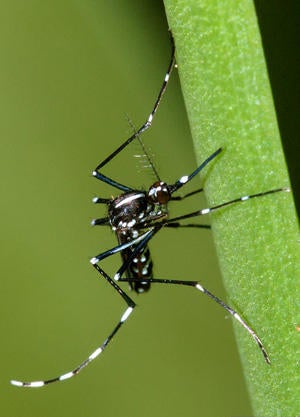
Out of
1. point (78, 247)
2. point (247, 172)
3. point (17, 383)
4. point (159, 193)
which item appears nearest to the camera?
point (247, 172)

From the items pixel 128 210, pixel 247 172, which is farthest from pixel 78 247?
pixel 247 172

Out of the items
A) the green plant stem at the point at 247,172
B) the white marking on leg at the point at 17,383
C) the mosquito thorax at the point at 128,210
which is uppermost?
the green plant stem at the point at 247,172

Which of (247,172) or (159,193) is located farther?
(159,193)

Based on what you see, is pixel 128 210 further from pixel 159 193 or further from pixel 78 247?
pixel 78 247

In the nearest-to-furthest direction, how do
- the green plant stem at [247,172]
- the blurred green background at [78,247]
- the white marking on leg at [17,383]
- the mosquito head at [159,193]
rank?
the green plant stem at [247,172] → the mosquito head at [159,193] → the white marking on leg at [17,383] → the blurred green background at [78,247]

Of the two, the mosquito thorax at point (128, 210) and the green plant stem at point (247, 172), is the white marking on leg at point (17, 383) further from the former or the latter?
the green plant stem at point (247, 172)

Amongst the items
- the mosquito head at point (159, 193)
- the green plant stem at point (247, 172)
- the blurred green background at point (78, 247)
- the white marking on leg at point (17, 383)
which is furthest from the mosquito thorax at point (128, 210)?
the green plant stem at point (247, 172)
